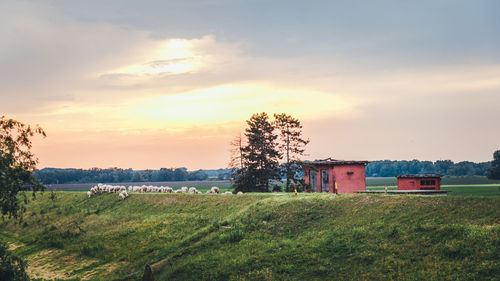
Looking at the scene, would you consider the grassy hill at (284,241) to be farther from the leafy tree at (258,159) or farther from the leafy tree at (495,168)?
the leafy tree at (495,168)

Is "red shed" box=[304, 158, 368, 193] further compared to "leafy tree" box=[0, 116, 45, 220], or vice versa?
"red shed" box=[304, 158, 368, 193]

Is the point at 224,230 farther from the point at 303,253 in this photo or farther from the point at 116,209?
the point at 116,209

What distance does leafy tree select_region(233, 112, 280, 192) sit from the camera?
220 feet

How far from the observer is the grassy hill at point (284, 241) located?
919 inches

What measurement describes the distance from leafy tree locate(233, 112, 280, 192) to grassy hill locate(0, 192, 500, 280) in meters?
16.3

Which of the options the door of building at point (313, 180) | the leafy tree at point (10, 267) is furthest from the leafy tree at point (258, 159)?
the leafy tree at point (10, 267)

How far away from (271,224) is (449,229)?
47.1 feet

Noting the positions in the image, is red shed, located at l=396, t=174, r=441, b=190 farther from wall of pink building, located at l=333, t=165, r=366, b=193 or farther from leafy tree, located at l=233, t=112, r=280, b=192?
leafy tree, located at l=233, t=112, r=280, b=192

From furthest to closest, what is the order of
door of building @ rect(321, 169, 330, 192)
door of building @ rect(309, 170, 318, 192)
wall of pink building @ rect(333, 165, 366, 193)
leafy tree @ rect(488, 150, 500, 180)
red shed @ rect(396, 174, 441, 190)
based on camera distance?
leafy tree @ rect(488, 150, 500, 180)
door of building @ rect(309, 170, 318, 192)
door of building @ rect(321, 169, 330, 192)
wall of pink building @ rect(333, 165, 366, 193)
red shed @ rect(396, 174, 441, 190)

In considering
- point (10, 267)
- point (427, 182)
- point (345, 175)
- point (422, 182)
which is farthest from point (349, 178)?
point (10, 267)

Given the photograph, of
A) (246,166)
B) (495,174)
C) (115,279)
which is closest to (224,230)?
(115,279)

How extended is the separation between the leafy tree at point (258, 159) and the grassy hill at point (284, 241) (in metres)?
16.3

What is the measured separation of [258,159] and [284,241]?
37.5 m

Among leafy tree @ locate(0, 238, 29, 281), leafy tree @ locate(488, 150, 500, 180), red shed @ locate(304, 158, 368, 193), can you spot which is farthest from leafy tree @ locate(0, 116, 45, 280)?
leafy tree @ locate(488, 150, 500, 180)
